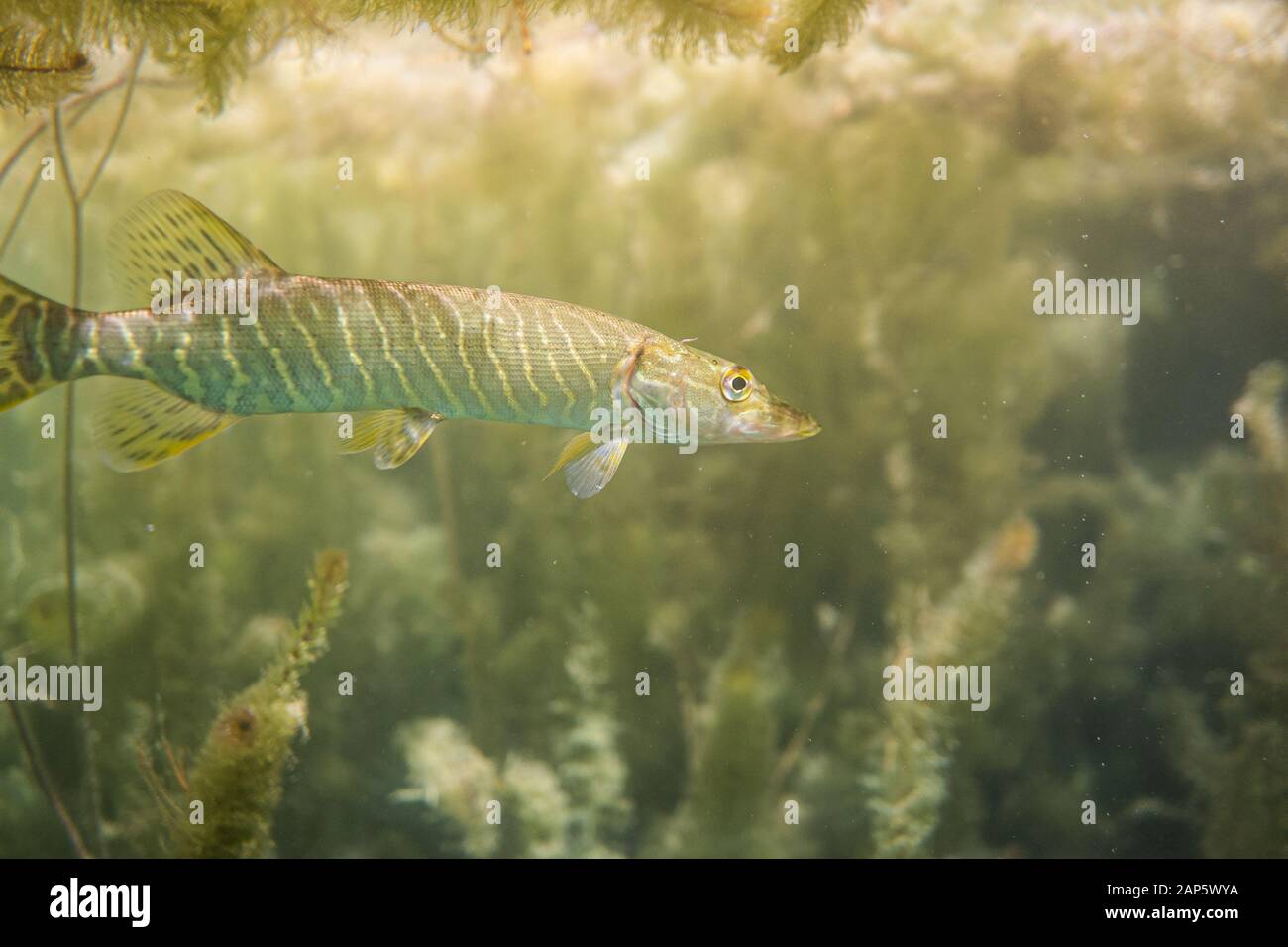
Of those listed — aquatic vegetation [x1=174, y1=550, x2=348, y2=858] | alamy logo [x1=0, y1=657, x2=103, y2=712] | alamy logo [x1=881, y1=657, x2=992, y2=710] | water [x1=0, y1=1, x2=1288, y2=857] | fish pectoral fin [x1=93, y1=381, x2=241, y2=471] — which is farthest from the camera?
water [x1=0, y1=1, x2=1288, y2=857]

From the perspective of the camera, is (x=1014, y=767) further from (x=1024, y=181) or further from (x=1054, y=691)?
(x=1024, y=181)

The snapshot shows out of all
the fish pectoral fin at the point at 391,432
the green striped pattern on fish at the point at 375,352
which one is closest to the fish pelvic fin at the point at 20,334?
the green striped pattern on fish at the point at 375,352

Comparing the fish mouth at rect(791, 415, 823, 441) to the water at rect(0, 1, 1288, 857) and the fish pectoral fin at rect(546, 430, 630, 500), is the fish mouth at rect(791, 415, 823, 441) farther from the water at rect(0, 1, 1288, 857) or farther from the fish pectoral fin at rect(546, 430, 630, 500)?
the water at rect(0, 1, 1288, 857)

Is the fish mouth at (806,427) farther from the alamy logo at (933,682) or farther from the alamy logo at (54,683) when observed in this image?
the alamy logo at (54,683)

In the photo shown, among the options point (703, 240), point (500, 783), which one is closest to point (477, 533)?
point (500, 783)

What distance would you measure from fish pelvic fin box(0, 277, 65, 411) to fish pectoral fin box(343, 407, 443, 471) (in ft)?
3.56

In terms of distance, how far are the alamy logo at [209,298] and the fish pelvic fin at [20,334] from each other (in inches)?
13.3

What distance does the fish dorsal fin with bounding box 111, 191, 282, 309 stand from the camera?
106 inches

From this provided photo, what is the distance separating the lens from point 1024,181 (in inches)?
238

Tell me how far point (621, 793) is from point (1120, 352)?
19.4ft

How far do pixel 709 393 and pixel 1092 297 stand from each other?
5.29 metres

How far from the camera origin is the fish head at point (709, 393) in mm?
2830

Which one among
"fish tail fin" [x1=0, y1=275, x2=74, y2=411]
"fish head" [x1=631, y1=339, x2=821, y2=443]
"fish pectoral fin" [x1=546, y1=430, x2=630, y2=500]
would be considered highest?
"fish tail fin" [x1=0, y1=275, x2=74, y2=411]
